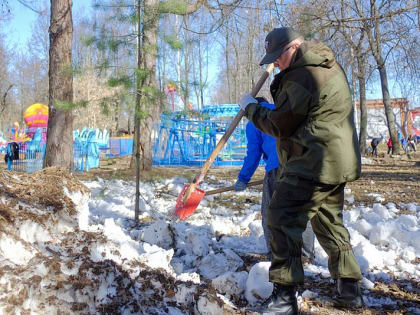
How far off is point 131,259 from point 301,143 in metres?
1.61

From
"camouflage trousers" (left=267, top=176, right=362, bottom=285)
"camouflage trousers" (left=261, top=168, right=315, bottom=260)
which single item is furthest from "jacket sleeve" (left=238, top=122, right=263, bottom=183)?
"camouflage trousers" (left=267, top=176, right=362, bottom=285)

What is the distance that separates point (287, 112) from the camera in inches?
96.0

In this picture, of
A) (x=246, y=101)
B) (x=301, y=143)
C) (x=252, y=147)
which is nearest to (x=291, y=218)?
(x=301, y=143)

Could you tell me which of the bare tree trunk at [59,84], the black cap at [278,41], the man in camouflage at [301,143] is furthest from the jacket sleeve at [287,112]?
the bare tree trunk at [59,84]

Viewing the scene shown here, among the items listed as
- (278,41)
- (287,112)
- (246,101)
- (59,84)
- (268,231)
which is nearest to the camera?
(287,112)

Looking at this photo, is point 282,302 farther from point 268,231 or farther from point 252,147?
point 252,147

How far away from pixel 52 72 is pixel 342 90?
20.5 ft

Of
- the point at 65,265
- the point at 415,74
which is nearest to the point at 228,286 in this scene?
the point at 65,265

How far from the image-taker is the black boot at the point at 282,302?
250cm

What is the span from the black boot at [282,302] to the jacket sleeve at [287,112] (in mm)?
943

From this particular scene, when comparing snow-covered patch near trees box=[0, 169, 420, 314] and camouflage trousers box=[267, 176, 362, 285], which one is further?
camouflage trousers box=[267, 176, 362, 285]

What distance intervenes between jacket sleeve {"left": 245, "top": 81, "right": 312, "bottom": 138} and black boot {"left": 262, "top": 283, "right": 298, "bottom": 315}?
37.1 inches

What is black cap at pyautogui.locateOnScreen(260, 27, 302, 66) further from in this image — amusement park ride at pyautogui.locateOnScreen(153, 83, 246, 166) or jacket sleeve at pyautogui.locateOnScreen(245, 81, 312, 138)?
amusement park ride at pyautogui.locateOnScreen(153, 83, 246, 166)

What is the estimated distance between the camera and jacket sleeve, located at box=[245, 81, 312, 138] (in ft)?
7.89
